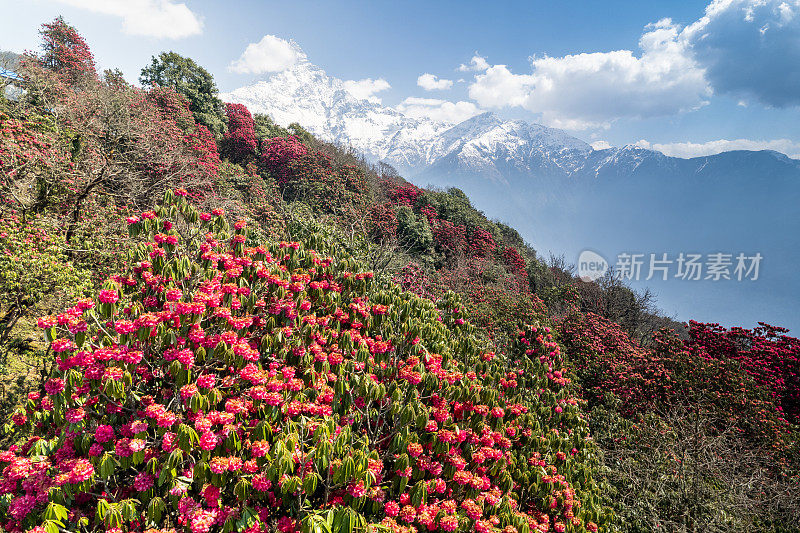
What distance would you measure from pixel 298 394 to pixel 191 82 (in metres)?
32.9

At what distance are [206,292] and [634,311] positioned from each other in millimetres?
24234

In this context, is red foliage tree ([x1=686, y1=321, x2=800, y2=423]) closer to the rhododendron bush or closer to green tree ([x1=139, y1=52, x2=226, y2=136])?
the rhododendron bush

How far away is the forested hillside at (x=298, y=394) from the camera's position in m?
3.09

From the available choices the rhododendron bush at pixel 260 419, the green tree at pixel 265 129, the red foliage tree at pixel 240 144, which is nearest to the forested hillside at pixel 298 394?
the rhododendron bush at pixel 260 419

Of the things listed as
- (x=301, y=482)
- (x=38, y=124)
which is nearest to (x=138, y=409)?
(x=301, y=482)

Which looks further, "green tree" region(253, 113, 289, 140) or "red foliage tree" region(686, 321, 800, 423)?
"green tree" region(253, 113, 289, 140)

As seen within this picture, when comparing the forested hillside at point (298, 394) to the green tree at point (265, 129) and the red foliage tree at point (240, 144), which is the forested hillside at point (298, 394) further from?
the green tree at point (265, 129)

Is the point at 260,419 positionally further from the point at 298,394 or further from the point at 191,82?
the point at 191,82

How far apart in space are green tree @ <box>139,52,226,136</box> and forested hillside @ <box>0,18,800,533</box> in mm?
13271

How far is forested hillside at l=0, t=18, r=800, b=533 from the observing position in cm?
309

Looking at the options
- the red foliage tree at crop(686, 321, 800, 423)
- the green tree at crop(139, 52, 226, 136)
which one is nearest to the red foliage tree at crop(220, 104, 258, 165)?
the green tree at crop(139, 52, 226, 136)

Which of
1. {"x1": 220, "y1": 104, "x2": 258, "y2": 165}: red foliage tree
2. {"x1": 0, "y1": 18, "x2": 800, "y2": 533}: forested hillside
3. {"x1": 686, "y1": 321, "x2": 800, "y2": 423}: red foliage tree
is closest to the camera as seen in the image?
{"x1": 0, "y1": 18, "x2": 800, "y2": 533}: forested hillside

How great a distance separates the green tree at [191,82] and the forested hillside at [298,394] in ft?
43.5

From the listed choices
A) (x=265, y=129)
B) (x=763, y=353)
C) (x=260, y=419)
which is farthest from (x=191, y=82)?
(x=763, y=353)
